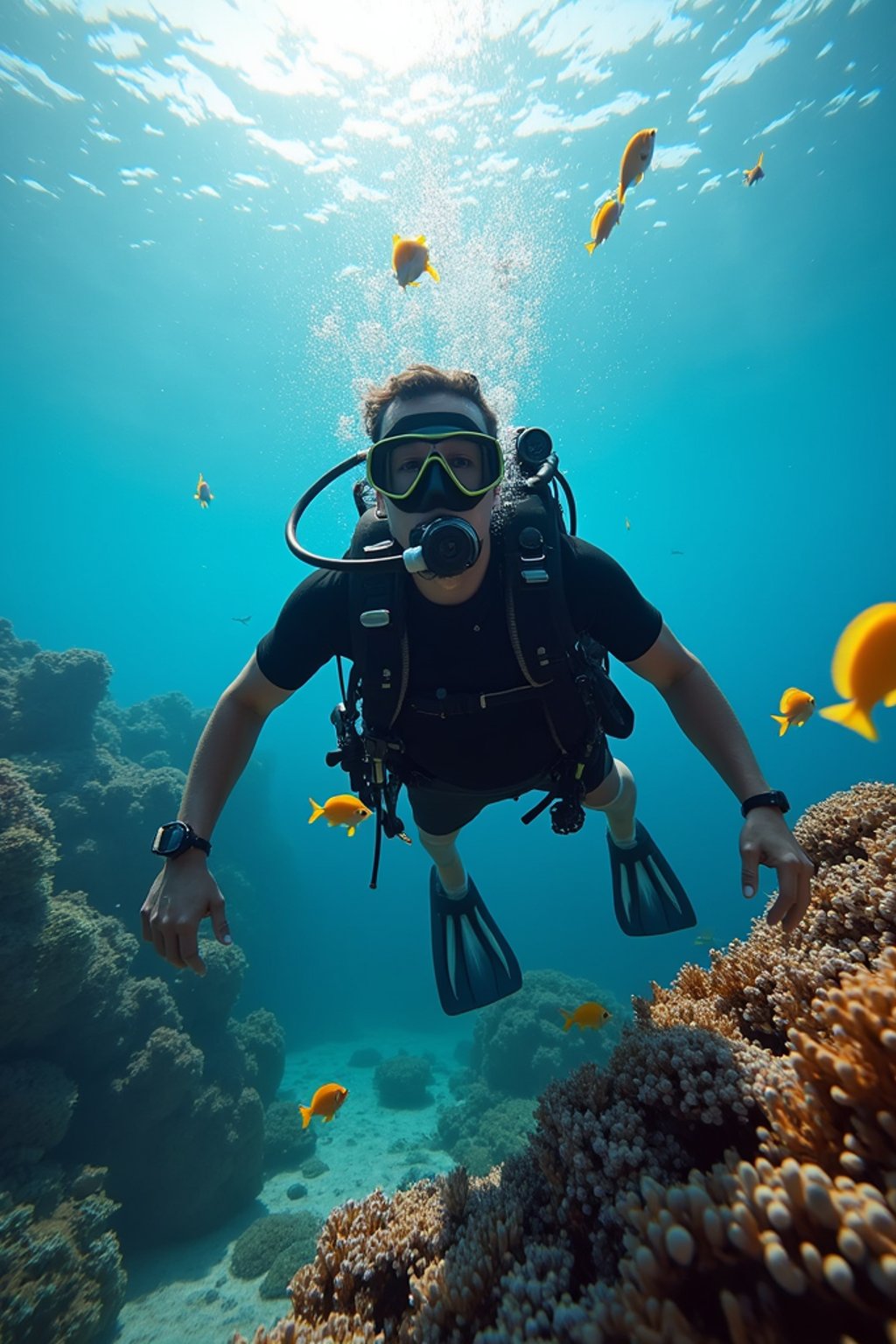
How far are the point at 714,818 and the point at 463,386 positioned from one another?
8079 centimetres

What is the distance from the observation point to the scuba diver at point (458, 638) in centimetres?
315

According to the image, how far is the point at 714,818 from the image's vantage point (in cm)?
7256

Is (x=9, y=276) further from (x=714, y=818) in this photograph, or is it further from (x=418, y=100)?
(x=714, y=818)

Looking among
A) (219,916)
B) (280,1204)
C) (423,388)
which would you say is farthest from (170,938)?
(280,1204)

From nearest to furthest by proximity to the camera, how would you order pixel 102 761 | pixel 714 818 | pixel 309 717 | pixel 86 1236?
pixel 86 1236 → pixel 102 761 → pixel 714 818 → pixel 309 717

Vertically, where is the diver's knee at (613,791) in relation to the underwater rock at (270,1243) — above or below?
above

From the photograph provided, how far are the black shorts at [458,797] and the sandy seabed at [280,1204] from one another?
237 cm

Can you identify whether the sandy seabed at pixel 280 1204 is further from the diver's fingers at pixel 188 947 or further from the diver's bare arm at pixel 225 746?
the diver's bare arm at pixel 225 746

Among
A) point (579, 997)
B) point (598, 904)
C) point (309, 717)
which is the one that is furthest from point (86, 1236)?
point (309, 717)

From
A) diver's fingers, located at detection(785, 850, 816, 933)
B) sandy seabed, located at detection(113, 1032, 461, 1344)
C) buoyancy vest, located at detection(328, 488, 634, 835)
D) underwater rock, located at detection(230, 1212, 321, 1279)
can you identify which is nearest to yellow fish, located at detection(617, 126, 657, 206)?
buoyancy vest, located at detection(328, 488, 634, 835)

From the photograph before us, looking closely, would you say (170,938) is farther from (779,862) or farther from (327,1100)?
(327,1100)

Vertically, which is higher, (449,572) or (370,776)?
(449,572)

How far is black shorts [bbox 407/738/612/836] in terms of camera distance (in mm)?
4168

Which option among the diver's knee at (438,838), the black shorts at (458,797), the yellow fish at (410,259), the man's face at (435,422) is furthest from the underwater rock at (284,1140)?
the yellow fish at (410,259)
